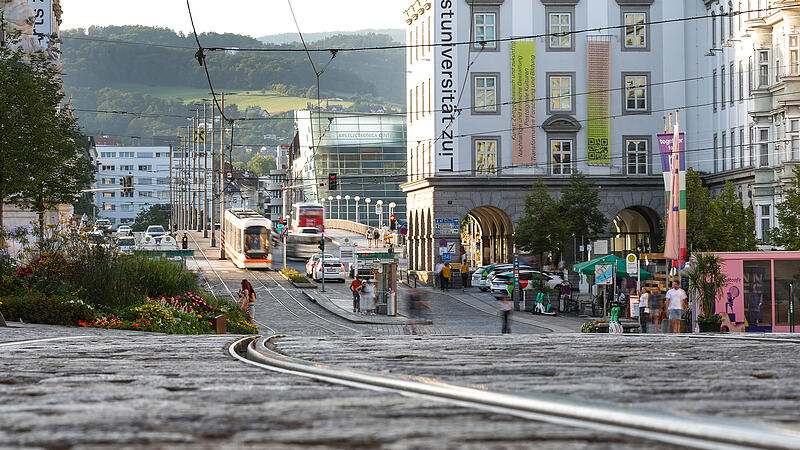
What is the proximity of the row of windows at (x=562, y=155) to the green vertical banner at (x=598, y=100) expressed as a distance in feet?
3.69

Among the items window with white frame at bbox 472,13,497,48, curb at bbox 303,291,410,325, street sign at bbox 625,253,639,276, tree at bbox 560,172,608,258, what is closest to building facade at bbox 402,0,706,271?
window with white frame at bbox 472,13,497,48

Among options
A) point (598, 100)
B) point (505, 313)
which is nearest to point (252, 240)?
point (598, 100)

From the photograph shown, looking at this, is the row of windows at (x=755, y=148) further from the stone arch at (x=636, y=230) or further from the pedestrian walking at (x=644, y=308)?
the pedestrian walking at (x=644, y=308)

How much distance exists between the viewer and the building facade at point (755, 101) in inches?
1951

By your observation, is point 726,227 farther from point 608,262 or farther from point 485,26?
point 485,26

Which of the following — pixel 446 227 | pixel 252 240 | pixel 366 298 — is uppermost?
pixel 446 227

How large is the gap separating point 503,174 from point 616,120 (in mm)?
7441

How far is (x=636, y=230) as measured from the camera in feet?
263

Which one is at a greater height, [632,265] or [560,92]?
[560,92]

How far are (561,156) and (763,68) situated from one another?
19164 mm

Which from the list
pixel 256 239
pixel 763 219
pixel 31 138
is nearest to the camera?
pixel 31 138

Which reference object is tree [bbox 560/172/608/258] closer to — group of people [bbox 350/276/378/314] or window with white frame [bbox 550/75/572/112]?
window with white frame [bbox 550/75/572/112]

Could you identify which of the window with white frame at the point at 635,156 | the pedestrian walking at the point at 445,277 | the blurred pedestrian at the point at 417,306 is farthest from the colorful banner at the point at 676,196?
the window with white frame at the point at 635,156

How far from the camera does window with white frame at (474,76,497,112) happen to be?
70.4 m
